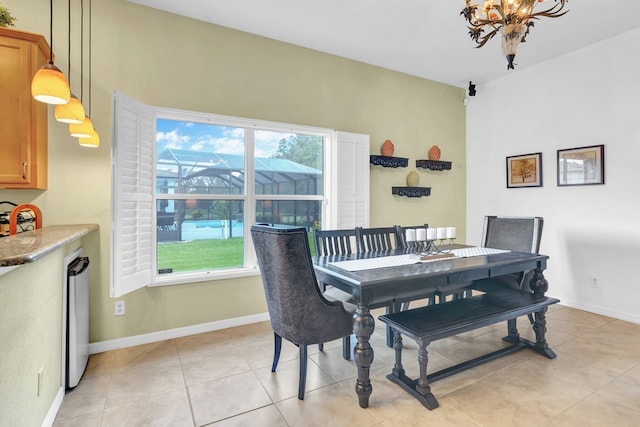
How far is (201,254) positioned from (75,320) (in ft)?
4.12

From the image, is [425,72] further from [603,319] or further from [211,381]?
[211,381]

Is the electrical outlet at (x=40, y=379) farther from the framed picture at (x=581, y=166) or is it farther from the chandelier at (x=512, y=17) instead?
the framed picture at (x=581, y=166)

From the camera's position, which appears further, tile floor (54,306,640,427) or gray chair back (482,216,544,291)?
gray chair back (482,216,544,291)

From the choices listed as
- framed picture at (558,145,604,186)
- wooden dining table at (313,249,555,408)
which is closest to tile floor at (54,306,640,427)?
wooden dining table at (313,249,555,408)

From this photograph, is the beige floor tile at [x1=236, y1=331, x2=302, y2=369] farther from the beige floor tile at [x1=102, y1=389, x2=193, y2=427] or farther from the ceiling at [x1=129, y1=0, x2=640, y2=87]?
the ceiling at [x1=129, y1=0, x2=640, y2=87]

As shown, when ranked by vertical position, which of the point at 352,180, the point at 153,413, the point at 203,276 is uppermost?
the point at 352,180

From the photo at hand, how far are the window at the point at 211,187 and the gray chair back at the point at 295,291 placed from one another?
1.31 metres

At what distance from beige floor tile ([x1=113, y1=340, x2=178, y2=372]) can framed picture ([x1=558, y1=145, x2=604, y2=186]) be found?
4.61 meters

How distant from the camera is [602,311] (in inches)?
140

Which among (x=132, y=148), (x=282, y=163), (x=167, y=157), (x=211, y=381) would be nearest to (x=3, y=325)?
(x=211, y=381)

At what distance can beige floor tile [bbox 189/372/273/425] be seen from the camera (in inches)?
75.8

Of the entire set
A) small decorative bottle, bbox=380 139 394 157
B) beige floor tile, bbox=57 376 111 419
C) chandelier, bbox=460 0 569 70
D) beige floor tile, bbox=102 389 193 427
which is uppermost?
chandelier, bbox=460 0 569 70

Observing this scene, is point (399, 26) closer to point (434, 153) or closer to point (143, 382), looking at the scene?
point (434, 153)

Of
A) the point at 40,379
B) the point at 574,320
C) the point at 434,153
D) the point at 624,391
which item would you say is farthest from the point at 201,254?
the point at 574,320
